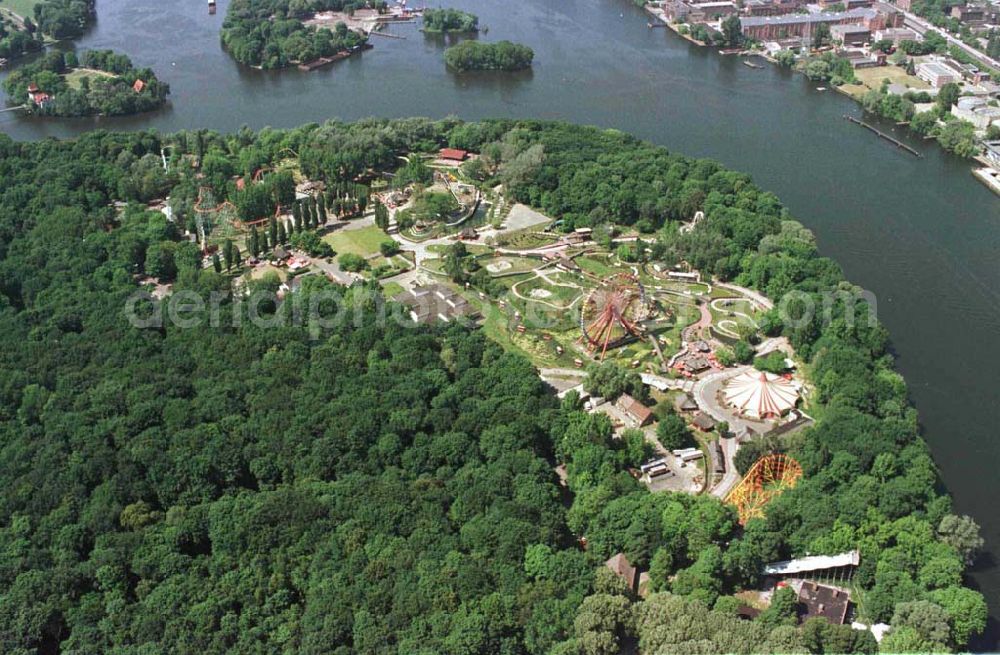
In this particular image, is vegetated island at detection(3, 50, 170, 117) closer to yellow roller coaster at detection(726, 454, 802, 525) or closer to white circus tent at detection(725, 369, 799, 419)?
white circus tent at detection(725, 369, 799, 419)

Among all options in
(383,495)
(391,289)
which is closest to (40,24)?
(391,289)

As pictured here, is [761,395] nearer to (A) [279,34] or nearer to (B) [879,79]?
(B) [879,79]

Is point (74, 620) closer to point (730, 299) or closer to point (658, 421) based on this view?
point (658, 421)

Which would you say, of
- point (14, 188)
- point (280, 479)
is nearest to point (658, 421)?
point (280, 479)

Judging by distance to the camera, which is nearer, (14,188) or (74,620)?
(74,620)

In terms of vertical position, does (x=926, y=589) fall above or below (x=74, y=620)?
above
